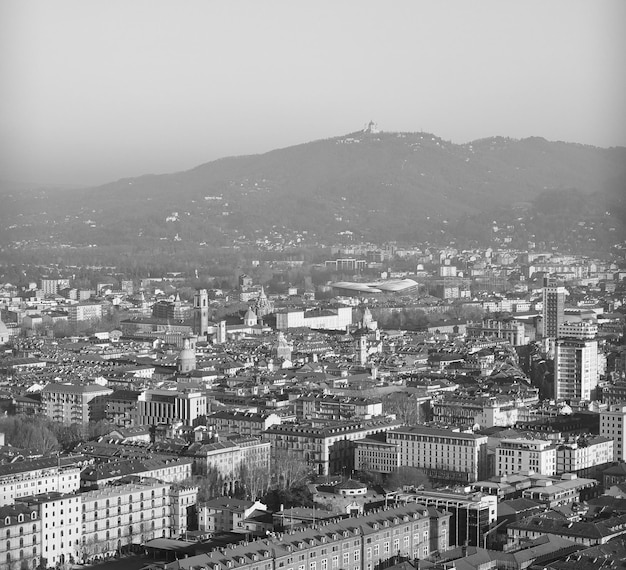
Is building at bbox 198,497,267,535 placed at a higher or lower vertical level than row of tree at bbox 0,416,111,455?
lower

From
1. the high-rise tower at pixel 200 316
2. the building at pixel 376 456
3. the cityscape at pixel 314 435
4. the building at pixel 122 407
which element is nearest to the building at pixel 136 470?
the cityscape at pixel 314 435

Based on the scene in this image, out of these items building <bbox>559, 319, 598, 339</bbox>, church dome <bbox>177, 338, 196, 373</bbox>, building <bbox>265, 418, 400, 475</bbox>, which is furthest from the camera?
building <bbox>559, 319, 598, 339</bbox>

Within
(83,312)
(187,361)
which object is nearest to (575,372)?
(187,361)

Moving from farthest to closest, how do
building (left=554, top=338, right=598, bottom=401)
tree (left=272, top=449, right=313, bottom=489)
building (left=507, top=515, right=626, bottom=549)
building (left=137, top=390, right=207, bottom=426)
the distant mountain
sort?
the distant mountain < building (left=554, top=338, right=598, bottom=401) < building (left=137, top=390, right=207, bottom=426) < tree (left=272, top=449, right=313, bottom=489) < building (left=507, top=515, right=626, bottom=549)

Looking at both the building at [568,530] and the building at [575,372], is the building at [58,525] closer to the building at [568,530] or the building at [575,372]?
the building at [568,530]

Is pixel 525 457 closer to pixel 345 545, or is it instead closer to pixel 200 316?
pixel 345 545

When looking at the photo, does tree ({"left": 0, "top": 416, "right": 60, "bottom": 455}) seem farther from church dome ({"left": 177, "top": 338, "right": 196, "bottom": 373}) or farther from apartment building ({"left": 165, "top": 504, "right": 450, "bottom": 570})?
church dome ({"left": 177, "top": 338, "right": 196, "bottom": 373})

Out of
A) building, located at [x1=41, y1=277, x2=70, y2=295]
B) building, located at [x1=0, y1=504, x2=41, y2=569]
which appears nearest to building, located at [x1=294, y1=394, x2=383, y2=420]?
building, located at [x1=0, y1=504, x2=41, y2=569]
